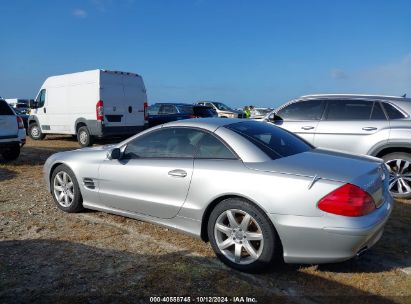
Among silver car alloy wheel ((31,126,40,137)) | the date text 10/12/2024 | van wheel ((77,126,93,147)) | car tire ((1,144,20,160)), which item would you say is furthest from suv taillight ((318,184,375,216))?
silver car alloy wheel ((31,126,40,137))

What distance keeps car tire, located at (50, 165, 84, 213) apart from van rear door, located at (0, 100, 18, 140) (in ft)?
15.2

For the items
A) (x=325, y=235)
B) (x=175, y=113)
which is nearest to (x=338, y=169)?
(x=325, y=235)

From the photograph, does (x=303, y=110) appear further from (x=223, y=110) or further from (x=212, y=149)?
(x=223, y=110)

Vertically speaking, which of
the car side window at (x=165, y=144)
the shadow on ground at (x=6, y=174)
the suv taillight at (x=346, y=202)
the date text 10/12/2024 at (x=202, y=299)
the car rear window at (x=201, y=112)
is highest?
the car rear window at (x=201, y=112)

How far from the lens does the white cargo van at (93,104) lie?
12.6 metres

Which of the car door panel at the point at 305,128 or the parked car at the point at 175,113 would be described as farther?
the parked car at the point at 175,113

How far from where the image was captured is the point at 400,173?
20.8 ft

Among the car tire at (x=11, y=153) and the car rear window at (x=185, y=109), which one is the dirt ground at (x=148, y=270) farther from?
the car rear window at (x=185, y=109)

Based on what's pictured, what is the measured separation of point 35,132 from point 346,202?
588 inches

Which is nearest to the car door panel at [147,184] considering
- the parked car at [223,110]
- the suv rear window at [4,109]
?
the suv rear window at [4,109]

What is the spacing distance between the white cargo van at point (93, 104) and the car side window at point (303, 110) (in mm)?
6911

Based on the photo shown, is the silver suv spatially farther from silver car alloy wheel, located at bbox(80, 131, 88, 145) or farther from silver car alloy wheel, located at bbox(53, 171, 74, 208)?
silver car alloy wheel, located at bbox(80, 131, 88, 145)

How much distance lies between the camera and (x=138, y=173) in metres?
4.49

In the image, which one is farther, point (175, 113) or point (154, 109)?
point (154, 109)
